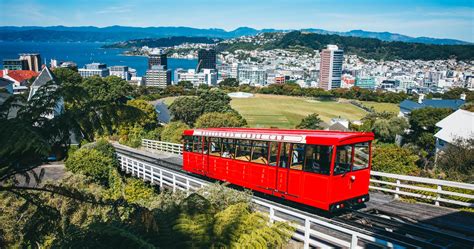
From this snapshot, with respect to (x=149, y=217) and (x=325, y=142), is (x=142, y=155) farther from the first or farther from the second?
(x=149, y=217)

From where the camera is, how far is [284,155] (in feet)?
42.8

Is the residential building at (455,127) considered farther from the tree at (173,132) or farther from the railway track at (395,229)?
the railway track at (395,229)

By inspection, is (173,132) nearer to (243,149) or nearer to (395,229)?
(243,149)

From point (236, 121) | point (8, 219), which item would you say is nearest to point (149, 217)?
point (8, 219)

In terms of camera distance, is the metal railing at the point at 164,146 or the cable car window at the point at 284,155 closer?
the cable car window at the point at 284,155

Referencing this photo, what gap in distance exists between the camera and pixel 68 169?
23.9 meters

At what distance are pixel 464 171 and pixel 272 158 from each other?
13083 millimetres

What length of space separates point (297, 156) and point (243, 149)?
10.3 ft

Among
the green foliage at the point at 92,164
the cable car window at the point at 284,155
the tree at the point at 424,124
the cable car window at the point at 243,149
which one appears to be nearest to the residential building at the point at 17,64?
the tree at the point at 424,124

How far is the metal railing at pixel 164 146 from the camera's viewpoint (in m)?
31.1

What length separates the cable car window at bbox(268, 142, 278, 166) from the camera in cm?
1338

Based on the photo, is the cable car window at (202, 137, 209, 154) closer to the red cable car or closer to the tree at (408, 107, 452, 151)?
the red cable car

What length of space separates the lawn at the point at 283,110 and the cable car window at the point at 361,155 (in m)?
69.7

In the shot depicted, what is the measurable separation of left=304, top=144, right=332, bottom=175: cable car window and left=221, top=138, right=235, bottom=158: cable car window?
435 cm
